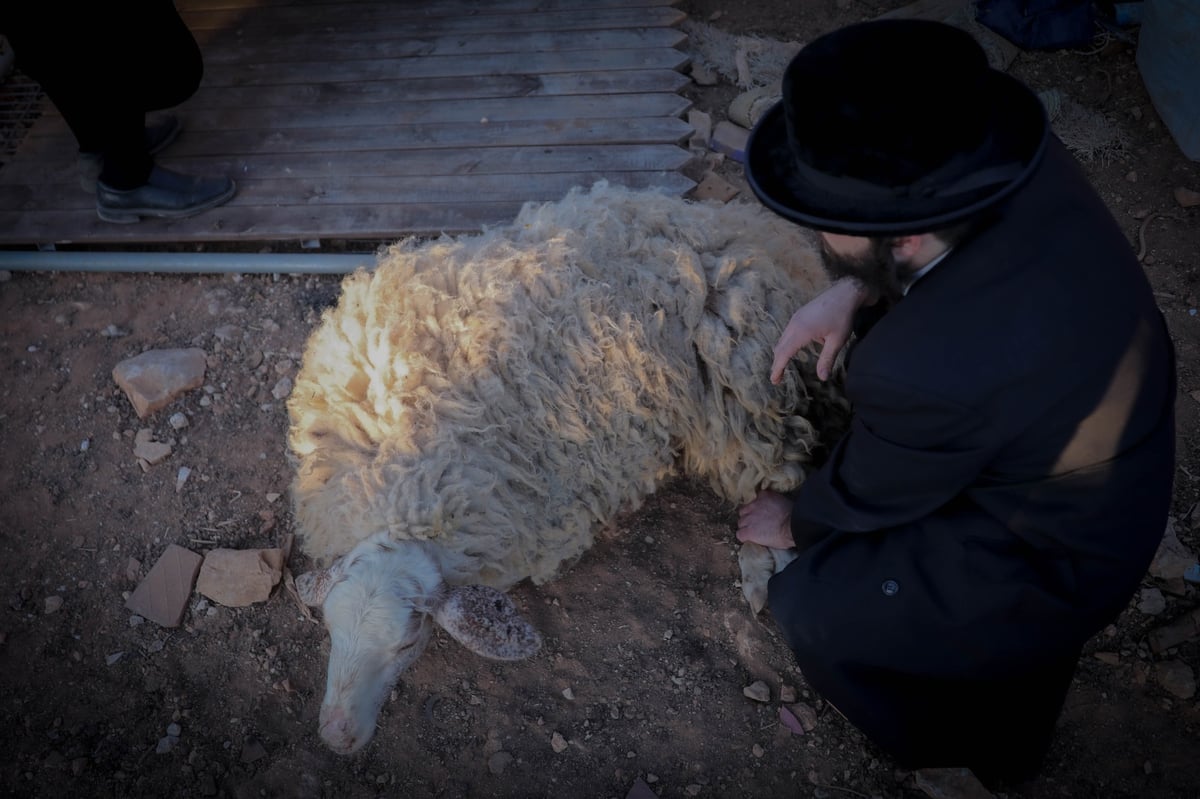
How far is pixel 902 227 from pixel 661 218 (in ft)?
4.42

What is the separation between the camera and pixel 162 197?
156 inches

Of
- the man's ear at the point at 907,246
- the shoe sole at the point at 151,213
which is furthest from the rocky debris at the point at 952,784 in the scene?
the shoe sole at the point at 151,213

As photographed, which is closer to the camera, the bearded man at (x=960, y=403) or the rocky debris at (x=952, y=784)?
the bearded man at (x=960, y=403)

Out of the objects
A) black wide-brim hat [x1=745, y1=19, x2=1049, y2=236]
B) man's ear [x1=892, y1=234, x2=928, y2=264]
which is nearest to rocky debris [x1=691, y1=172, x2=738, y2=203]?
man's ear [x1=892, y1=234, x2=928, y2=264]

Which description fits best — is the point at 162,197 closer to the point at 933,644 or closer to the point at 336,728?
the point at 336,728

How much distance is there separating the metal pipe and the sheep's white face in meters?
1.89

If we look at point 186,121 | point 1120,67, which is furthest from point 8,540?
point 1120,67

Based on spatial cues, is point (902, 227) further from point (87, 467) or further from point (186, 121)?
point (186, 121)

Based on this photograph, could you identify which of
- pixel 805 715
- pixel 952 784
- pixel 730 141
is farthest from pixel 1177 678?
pixel 730 141

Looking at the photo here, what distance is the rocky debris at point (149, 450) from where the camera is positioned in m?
3.50

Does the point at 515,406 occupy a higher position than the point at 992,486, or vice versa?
the point at 992,486

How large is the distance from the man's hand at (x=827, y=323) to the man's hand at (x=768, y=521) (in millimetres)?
683

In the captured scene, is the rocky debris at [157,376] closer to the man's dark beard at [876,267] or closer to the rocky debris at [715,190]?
the rocky debris at [715,190]

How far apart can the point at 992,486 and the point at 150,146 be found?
4.48 meters
